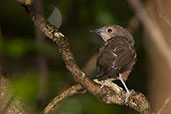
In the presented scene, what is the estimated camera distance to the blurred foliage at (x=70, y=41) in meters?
5.29

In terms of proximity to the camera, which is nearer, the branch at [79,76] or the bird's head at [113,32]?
the branch at [79,76]

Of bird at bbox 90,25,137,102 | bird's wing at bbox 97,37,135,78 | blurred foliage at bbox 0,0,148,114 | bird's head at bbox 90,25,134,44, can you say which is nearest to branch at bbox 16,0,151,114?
bird at bbox 90,25,137,102

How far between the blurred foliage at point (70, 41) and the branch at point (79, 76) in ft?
5.78

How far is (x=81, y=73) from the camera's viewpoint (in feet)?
9.62

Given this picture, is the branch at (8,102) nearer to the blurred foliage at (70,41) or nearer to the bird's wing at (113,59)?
the bird's wing at (113,59)

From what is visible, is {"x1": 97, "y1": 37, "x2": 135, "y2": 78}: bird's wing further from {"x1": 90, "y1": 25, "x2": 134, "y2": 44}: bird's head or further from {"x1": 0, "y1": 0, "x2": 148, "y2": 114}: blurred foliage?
{"x1": 0, "y1": 0, "x2": 148, "y2": 114}: blurred foliage

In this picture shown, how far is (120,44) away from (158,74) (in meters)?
0.61

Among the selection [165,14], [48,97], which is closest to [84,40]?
[48,97]

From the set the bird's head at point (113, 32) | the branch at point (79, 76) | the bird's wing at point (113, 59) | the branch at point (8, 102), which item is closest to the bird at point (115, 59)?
the bird's wing at point (113, 59)

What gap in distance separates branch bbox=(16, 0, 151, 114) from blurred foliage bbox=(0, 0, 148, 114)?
69.4 inches

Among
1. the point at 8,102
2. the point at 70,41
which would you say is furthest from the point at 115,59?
the point at 70,41

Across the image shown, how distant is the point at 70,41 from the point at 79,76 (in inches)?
188

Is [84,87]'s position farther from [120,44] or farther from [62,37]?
[120,44]

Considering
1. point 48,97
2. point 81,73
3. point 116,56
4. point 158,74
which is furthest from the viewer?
point 48,97
